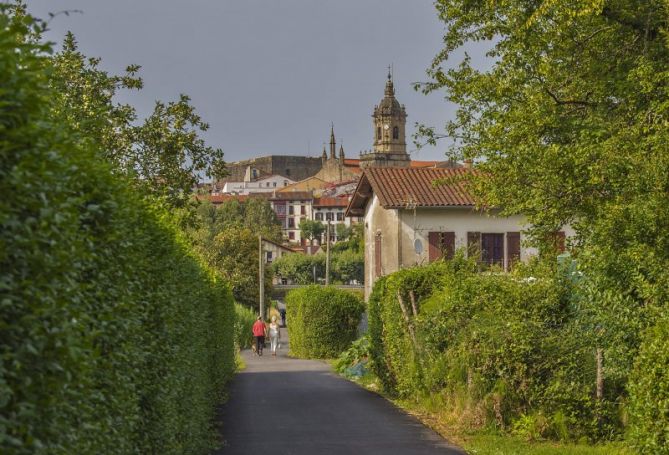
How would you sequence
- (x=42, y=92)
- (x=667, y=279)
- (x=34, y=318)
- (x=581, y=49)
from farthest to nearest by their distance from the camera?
(x=581, y=49), (x=667, y=279), (x=42, y=92), (x=34, y=318)

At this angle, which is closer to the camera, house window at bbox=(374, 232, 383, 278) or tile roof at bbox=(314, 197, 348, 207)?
house window at bbox=(374, 232, 383, 278)

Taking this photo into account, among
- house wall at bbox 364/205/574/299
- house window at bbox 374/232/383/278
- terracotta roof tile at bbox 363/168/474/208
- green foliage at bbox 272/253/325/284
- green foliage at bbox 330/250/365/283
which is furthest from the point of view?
green foliage at bbox 272/253/325/284

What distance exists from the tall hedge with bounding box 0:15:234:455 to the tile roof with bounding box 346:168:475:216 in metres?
32.1

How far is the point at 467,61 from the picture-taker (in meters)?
21.8

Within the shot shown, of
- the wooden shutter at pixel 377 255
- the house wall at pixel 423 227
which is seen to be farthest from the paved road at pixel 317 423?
the wooden shutter at pixel 377 255

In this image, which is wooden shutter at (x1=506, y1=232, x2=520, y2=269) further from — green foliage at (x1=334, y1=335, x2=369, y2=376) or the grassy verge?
the grassy verge

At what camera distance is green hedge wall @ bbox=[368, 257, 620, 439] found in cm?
1518

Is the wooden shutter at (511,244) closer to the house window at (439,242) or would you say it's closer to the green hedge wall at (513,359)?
the house window at (439,242)

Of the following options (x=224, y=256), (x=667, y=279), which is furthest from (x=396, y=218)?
(x=224, y=256)

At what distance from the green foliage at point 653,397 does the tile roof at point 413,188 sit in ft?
93.0

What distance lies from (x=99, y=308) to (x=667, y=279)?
30.9 ft

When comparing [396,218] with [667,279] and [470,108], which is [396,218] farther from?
[667,279]

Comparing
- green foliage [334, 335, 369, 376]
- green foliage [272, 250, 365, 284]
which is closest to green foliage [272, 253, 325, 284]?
green foliage [272, 250, 365, 284]

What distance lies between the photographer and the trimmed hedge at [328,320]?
142ft
